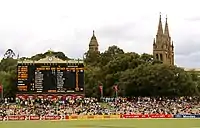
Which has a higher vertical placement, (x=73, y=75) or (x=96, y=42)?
(x=96, y=42)

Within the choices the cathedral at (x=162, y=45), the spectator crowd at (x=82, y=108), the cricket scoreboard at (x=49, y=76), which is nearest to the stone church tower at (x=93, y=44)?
the cathedral at (x=162, y=45)

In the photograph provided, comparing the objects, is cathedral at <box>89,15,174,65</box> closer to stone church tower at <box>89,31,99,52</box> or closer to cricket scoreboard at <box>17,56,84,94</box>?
stone church tower at <box>89,31,99,52</box>

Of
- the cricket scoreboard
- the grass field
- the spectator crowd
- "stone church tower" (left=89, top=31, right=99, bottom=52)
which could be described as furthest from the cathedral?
the grass field

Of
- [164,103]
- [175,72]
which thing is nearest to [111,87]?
[175,72]

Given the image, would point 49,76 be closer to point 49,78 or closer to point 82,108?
point 49,78

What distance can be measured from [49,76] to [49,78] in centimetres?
23

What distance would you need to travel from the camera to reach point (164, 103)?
6994 cm

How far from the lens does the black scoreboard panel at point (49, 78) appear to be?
5838cm

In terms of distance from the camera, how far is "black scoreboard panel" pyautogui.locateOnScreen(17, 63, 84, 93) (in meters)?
58.4

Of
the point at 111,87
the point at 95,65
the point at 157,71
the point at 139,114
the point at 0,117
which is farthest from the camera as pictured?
the point at 95,65

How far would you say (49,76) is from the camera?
58281 millimetres

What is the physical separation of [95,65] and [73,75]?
59.4m

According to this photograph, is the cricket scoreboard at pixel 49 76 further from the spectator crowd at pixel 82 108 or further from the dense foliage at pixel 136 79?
the dense foliage at pixel 136 79

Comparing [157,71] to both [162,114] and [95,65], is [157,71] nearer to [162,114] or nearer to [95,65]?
[162,114]
